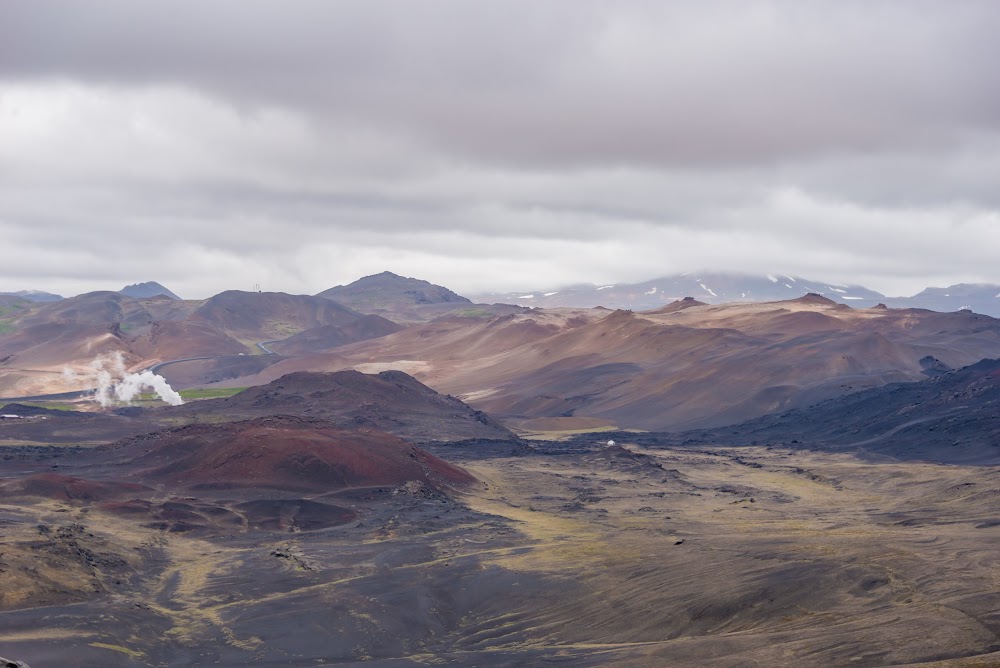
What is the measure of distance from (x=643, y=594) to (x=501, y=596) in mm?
5713

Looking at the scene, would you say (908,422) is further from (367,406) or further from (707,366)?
(367,406)

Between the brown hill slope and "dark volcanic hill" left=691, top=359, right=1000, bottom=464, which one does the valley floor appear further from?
the brown hill slope

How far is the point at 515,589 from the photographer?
45312 mm

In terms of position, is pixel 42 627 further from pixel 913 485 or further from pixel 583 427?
pixel 583 427

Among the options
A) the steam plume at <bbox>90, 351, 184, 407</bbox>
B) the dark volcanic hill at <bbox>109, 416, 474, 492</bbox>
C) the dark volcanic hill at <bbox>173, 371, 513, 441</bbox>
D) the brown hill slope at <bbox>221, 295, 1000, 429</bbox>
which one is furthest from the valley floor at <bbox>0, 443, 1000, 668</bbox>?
the steam plume at <bbox>90, 351, 184, 407</bbox>

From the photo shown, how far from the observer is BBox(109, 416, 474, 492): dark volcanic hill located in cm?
7181

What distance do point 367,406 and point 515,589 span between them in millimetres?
78770

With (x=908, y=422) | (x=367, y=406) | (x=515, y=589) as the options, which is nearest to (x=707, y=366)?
(x=908, y=422)

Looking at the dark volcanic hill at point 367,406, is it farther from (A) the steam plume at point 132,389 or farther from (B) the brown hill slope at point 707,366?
(A) the steam plume at point 132,389

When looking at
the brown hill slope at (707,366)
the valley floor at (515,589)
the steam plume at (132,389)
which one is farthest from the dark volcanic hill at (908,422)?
the steam plume at (132,389)

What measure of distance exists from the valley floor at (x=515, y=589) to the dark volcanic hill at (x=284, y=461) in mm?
7269

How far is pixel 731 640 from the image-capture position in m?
35.2

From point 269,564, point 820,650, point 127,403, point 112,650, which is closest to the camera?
point 820,650

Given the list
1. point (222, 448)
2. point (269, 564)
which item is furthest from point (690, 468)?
point (269, 564)
